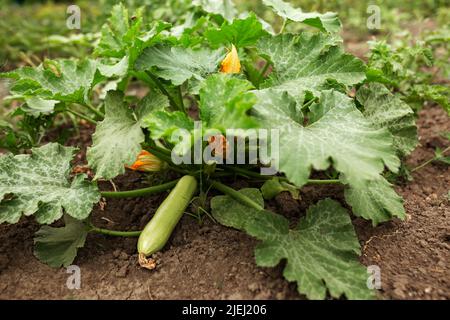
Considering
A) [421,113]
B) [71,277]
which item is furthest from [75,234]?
[421,113]

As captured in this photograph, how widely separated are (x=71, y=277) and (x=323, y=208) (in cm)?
120

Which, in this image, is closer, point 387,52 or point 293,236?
point 293,236

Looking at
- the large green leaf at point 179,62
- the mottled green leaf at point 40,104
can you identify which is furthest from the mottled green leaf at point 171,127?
the mottled green leaf at point 40,104

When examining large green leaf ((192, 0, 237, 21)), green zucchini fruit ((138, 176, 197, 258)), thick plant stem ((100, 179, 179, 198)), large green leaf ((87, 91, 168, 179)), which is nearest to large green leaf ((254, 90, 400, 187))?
large green leaf ((87, 91, 168, 179))

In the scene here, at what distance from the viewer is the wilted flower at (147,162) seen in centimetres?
258

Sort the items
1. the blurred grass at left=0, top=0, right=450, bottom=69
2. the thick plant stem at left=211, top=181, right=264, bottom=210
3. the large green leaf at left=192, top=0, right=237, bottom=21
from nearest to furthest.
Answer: the thick plant stem at left=211, top=181, right=264, bottom=210, the large green leaf at left=192, top=0, right=237, bottom=21, the blurred grass at left=0, top=0, right=450, bottom=69

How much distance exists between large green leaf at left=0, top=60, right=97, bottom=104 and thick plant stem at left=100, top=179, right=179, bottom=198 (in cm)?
49

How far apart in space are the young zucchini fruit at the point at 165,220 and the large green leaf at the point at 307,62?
66 cm

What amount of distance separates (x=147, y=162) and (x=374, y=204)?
118 cm

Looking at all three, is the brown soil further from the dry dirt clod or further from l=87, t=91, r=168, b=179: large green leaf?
l=87, t=91, r=168, b=179: large green leaf

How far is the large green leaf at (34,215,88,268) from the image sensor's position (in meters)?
2.28

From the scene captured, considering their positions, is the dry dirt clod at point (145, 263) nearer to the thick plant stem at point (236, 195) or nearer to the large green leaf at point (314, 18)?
the thick plant stem at point (236, 195)
